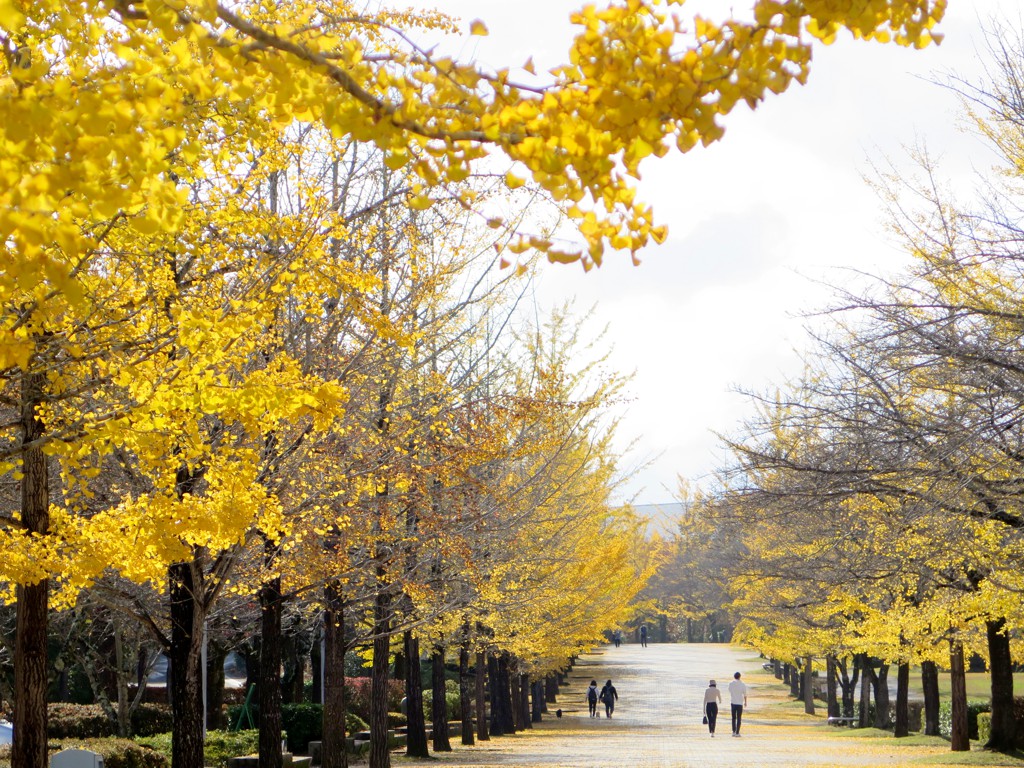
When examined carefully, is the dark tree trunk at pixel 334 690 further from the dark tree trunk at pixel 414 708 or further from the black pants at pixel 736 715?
the black pants at pixel 736 715

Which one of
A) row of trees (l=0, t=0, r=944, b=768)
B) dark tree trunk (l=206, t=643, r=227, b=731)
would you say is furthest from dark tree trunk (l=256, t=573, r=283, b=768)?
dark tree trunk (l=206, t=643, r=227, b=731)

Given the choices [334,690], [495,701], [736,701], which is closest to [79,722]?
[334,690]

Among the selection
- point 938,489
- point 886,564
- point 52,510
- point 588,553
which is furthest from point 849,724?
point 52,510

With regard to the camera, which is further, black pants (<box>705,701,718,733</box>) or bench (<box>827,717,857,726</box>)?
bench (<box>827,717,857,726</box>)

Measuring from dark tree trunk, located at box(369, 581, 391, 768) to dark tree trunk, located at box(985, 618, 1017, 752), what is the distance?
10.6 m

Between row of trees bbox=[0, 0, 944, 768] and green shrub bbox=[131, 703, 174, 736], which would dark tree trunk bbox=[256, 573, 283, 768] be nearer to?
row of trees bbox=[0, 0, 944, 768]

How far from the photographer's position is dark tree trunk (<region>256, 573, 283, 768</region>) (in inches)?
512

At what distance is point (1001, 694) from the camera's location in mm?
20031

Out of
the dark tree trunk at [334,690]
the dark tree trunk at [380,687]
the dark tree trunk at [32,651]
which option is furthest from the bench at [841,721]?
the dark tree trunk at [32,651]

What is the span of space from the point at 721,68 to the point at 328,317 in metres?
7.95

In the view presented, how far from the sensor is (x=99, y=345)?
6238 mm

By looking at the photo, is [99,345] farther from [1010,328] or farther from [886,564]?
[886,564]

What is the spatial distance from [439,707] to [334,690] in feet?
26.7

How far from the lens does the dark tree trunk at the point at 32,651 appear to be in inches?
343
